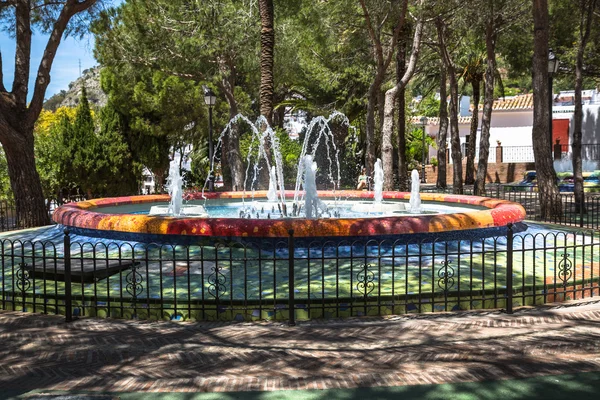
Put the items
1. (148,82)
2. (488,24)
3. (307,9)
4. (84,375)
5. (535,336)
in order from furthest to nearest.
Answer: (148,82), (307,9), (488,24), (535,336), (84,375)

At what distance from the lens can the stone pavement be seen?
4.59 m

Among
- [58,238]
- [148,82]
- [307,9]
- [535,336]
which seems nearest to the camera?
[535,336]

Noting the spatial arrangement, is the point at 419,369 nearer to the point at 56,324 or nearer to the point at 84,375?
the point at 84,375

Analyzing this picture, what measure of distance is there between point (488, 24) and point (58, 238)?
1547 cm

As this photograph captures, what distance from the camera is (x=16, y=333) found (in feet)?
19.2

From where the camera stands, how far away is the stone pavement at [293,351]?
181 inches

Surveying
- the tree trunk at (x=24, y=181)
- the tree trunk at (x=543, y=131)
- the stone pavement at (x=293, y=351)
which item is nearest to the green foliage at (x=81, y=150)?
the tree trunk at (x=24, y=181)

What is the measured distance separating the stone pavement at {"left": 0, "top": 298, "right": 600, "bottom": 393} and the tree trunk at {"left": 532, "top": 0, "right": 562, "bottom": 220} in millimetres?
8376

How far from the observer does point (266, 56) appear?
560 inches

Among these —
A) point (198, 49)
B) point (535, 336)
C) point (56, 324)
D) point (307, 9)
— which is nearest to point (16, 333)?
point (56, 324)

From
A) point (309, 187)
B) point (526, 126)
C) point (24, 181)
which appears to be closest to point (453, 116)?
point (309, 187)

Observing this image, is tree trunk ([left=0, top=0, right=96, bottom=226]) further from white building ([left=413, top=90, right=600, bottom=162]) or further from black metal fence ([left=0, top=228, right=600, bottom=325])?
white building ([left=413, top=90, right=600, bottom=162])

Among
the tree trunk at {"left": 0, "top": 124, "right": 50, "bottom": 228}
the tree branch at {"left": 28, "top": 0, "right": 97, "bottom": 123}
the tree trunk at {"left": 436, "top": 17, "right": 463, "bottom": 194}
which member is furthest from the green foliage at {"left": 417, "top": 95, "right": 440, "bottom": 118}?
the tree trunk at {"left": 0, "top": 124, "right": 50, "bottom": 228}

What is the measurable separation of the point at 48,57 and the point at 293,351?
41.2 ft
